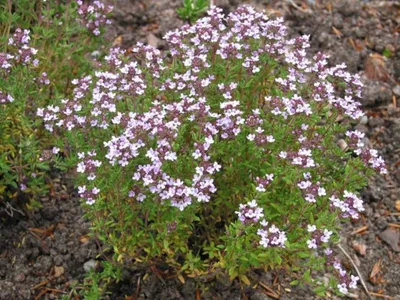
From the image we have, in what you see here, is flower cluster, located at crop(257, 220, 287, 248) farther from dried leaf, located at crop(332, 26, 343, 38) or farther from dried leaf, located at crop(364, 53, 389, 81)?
dried leaf, located at crop(332, 26, 343, 38)

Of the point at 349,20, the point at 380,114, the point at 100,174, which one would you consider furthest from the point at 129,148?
the point at 349,20

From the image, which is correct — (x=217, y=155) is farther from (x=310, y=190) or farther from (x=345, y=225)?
(x=345, y=225)

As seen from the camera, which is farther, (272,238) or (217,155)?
(217,155)

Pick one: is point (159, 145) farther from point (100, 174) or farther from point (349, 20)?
point (349, 20)

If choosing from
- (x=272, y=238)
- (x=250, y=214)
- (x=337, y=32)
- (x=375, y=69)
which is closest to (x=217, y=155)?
(x=250, y=214)

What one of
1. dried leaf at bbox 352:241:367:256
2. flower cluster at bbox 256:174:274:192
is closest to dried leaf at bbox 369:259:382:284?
dried leaf at bbox 352:241:367:256

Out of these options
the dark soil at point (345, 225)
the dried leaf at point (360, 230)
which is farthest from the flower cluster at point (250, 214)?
the dried leaf at point (360, 230)
